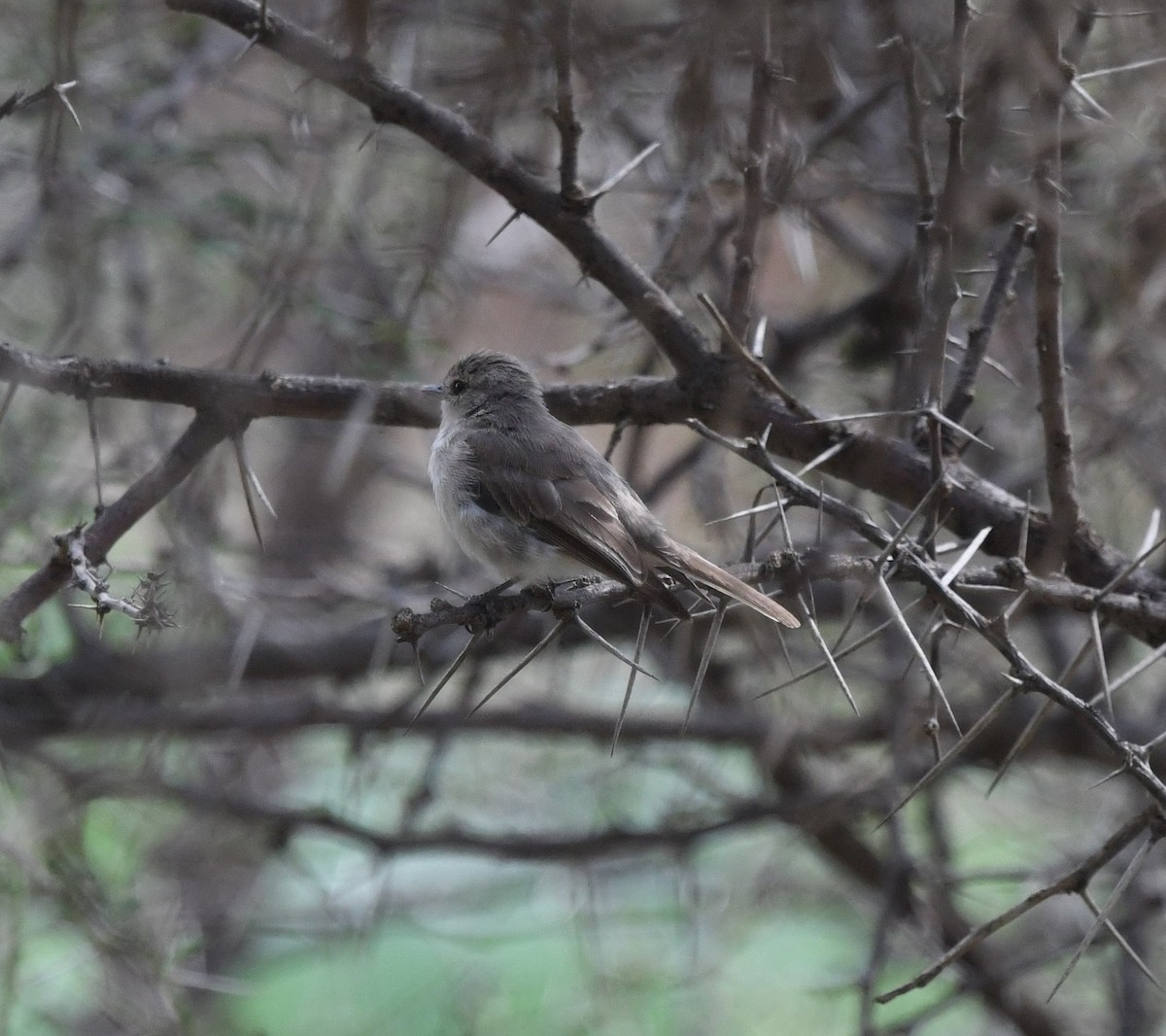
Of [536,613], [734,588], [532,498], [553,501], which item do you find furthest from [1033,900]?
[536,613]

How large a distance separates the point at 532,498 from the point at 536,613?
1.31m

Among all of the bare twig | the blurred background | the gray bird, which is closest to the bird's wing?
the gray bird

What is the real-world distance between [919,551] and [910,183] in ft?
10.3

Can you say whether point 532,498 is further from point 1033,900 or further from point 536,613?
point 1033,900

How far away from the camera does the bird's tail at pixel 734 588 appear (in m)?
3.19

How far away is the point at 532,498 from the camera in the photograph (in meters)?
4.23

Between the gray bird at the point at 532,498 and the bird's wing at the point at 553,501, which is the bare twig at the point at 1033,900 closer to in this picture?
the gray bird at the point at 532,498

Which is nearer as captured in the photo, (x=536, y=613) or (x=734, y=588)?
(x=734, y=588)

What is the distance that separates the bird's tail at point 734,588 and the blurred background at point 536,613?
1.46 ft

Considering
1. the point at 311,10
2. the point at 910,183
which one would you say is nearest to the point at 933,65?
the point at 910,183

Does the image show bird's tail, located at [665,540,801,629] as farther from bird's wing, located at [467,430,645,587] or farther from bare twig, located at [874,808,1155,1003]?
bare twig, located at [874,808,1155,1003]

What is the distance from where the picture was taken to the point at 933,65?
13.5 ft

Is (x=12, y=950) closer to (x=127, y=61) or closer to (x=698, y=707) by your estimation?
(x=698, y=707)

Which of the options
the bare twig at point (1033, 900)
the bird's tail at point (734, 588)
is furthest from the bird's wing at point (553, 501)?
the bare twig at point (1033, 900)
